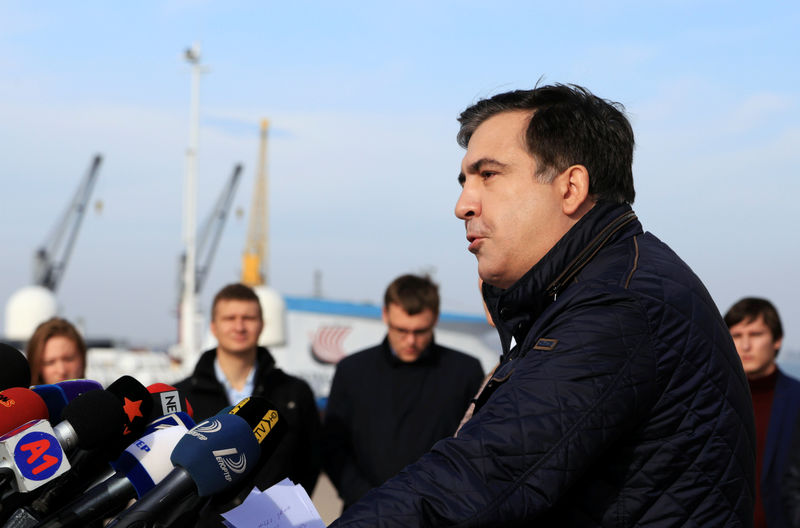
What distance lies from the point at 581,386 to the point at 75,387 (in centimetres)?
118

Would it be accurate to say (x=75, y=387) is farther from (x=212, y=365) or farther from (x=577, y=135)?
(x=212, y=365)

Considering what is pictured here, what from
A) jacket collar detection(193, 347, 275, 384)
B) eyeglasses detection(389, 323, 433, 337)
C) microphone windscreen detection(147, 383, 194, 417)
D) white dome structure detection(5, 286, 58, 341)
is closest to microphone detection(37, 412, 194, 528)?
microphone windscreen detection(147, 383, 194, 417)

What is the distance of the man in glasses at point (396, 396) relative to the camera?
5.36 meters

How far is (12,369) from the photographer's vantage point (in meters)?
2.07

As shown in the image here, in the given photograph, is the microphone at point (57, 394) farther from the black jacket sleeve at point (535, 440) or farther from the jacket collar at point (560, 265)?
the jacket collar at point (560, 265)

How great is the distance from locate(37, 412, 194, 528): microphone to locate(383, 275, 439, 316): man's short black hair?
3708 mm

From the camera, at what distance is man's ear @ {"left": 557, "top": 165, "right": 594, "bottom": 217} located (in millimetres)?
2025

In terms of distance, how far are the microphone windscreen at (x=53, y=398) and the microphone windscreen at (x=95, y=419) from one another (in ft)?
0.73

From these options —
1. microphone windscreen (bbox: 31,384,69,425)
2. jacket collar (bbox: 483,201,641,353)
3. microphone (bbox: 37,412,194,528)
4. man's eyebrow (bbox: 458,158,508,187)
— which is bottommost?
microphone (bbox: 37,412,194,528)

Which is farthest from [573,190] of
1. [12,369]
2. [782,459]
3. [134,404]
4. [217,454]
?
[782,459]

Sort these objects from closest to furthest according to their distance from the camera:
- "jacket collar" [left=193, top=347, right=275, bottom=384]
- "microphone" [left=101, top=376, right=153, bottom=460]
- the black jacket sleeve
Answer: the black jacket sleeve → "microphone" [left=101, top=376, right=153, bottom=460] → "jacket collar" [left=193, top=347, right=275, bottom=384]

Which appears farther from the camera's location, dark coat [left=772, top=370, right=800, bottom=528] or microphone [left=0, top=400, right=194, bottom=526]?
dark coat [left=772, top=370, right=800, bottom=528]

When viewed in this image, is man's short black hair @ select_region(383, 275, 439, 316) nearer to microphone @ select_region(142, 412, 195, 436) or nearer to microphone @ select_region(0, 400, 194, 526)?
microphone @ select_region(142, 412, 195, 436)

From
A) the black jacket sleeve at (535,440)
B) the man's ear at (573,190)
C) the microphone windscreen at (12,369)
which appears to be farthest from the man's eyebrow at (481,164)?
the microphone windscreen at (12,369)
